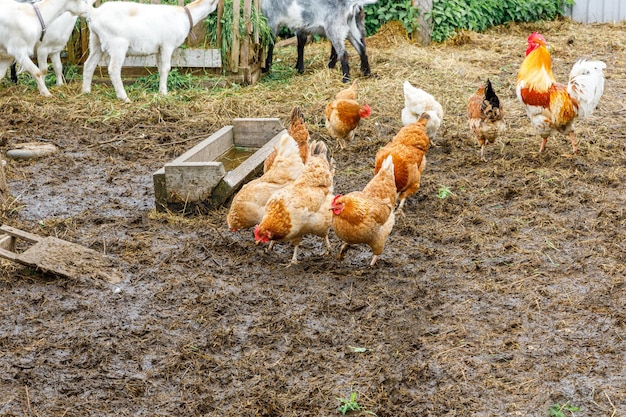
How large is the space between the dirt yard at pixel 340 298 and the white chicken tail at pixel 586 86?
57 centimetres

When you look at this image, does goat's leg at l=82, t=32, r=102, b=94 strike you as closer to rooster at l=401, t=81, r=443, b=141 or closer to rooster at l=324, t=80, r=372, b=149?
rooster at l=324, t=80, r=372, b=149

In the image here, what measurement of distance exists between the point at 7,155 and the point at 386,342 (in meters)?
5.45

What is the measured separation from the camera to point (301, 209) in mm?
5398

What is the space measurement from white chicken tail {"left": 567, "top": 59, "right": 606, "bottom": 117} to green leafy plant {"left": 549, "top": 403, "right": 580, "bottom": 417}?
4.48 metres

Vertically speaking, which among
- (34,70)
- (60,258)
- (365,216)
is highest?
(34,70)

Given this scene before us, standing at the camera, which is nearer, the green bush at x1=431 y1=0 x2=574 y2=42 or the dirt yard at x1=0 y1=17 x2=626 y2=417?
the dirt yard at x1=0 y1=17 x2=626 y2=417

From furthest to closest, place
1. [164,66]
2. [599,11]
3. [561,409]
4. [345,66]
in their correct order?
1. [599,11]
2. [345,66]
3. [164,66]
4. [561,409]

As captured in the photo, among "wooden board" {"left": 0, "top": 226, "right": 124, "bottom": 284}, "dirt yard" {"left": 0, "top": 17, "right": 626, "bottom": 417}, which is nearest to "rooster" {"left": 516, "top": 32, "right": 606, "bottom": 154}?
"dirt yard" {"left": 0, "top": 17, "right": 626, "bottom": 417}

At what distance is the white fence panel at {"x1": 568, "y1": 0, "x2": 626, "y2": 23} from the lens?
15812mm

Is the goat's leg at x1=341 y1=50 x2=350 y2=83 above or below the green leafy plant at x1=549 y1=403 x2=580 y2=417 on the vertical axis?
above

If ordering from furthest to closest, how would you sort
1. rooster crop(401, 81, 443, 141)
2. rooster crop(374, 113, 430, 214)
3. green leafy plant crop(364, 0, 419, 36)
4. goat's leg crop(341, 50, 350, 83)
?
green leafy plant crop(364, 0, 419, 36)
goat's leg crop(341, 50, 350, 83)
rooster crop(401, 81, 443, 141)
rooster crop(374, 113, 430, 214)

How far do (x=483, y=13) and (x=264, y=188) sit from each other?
34.6 ft

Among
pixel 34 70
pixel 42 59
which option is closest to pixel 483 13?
pixel 42 59

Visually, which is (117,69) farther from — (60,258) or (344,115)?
(60,258)
